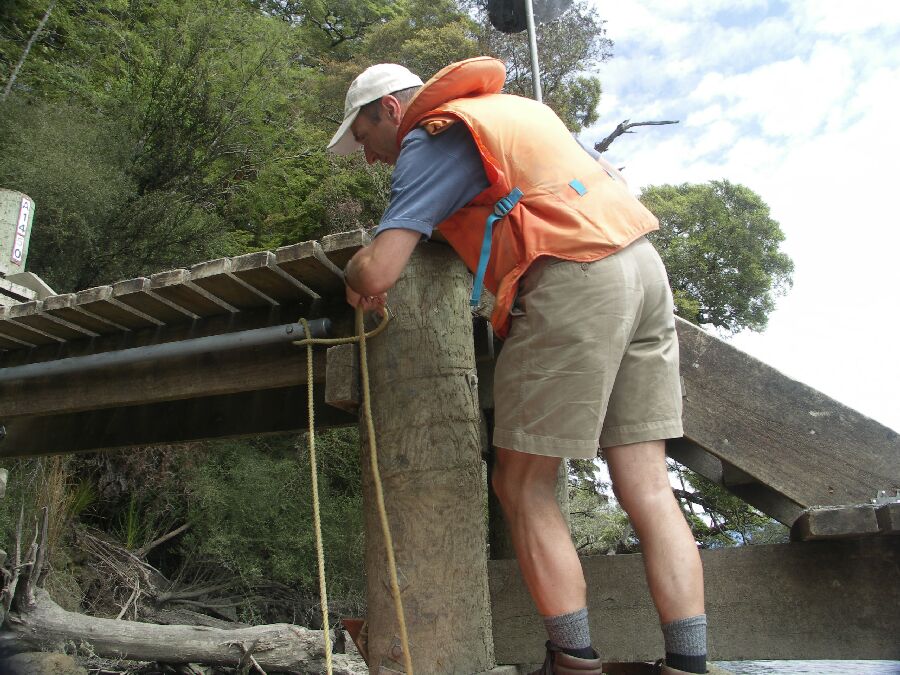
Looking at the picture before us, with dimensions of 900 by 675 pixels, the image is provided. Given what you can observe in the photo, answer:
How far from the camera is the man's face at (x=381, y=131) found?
2.37 m

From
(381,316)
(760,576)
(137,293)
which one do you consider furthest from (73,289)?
(760,576)

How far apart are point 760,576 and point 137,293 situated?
2522 millimetres

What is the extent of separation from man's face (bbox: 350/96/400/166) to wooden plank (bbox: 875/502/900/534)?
1.84m

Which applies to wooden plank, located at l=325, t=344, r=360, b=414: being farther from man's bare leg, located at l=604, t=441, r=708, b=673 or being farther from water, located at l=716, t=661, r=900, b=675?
water, located at l=716, t=661, r=900, b=675

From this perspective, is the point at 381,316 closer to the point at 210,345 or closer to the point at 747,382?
the point at 210,345

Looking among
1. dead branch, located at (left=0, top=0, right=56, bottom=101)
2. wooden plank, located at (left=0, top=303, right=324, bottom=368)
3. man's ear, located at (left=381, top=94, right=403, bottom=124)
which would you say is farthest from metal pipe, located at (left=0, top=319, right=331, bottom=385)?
dead branch, located at (left=0, top=0, right=56, bottom=101)

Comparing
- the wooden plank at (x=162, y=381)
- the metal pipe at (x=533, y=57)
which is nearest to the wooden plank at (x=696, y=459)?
the wooden plank at (x=162, y=381)

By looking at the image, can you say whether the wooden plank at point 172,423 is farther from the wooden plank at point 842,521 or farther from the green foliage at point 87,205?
the green foliage at point 87,205

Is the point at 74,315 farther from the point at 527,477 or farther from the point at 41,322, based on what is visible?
the point at 527,477

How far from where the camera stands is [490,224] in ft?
6.86

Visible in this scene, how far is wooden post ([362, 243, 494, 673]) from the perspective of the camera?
221 centimetres

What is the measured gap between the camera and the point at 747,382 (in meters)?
2.73

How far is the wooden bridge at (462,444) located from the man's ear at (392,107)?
1.45ft

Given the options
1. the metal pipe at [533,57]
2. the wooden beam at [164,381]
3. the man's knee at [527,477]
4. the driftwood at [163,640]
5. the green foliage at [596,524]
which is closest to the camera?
the man's knee at [527,477]
